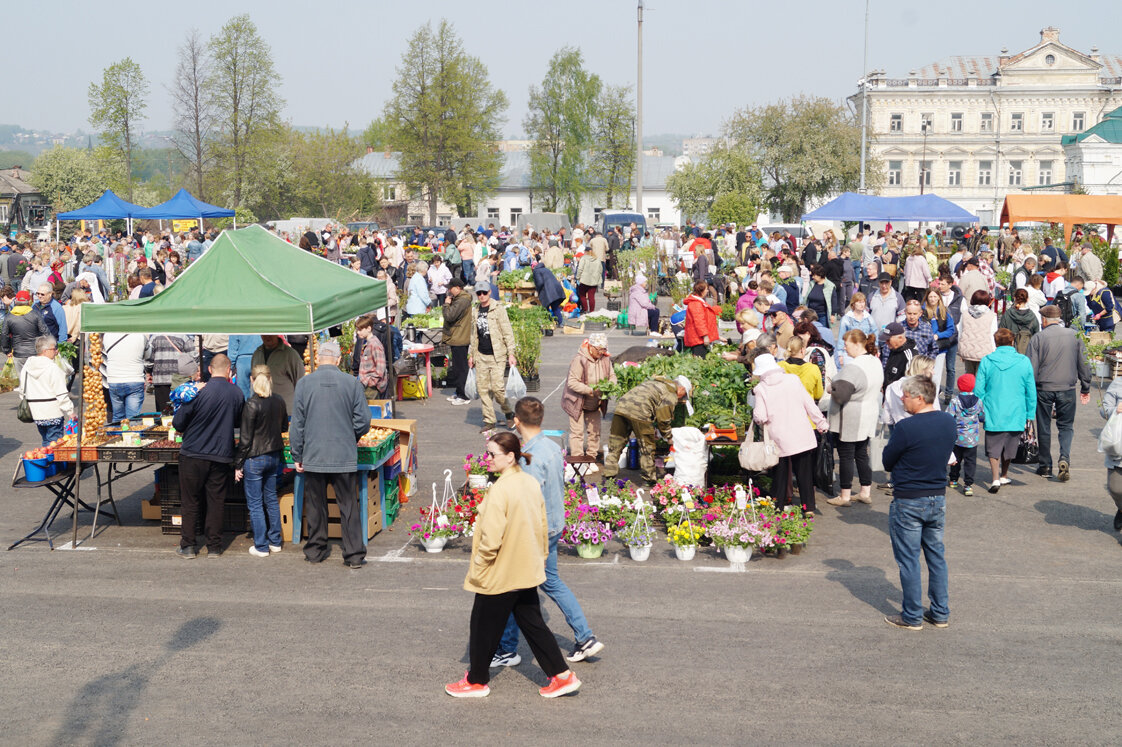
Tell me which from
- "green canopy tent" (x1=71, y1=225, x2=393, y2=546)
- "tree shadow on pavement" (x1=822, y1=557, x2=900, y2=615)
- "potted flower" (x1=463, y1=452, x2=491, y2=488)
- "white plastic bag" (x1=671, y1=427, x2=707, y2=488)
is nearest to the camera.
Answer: "tree shadow on pavement" (x1=822, y1=557, x2=900, y2=615)

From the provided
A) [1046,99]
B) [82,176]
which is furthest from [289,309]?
[1046,99]

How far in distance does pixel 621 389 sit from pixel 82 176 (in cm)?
7623

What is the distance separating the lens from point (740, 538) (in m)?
8.22

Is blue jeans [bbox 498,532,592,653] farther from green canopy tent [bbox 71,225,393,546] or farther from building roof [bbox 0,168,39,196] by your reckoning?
building roof [bbox 0,168,39,196]

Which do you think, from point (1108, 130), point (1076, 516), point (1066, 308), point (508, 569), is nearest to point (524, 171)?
point (1108, 130)

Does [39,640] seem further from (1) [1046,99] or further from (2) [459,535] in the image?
(1) [1046,99]

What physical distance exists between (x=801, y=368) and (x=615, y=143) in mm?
73822

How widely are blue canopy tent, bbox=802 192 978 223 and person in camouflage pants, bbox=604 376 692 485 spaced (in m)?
13.2

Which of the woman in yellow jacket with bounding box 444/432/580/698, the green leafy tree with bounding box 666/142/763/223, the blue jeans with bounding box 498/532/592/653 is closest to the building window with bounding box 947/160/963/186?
the green leafy tree with bounding box 666/142/763/223

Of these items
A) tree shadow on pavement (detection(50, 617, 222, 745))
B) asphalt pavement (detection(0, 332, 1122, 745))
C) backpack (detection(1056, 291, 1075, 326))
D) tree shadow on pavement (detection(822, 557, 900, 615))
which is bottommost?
tree shadow on pavement (detection(50, 617, 222, 745))

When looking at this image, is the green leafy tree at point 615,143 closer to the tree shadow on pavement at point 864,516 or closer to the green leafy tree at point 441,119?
the green leafy tree at point 441,119

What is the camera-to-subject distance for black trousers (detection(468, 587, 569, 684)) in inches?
224

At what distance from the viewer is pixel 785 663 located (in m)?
6.34

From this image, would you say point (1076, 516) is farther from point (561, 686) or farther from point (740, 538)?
point (561, 686)
